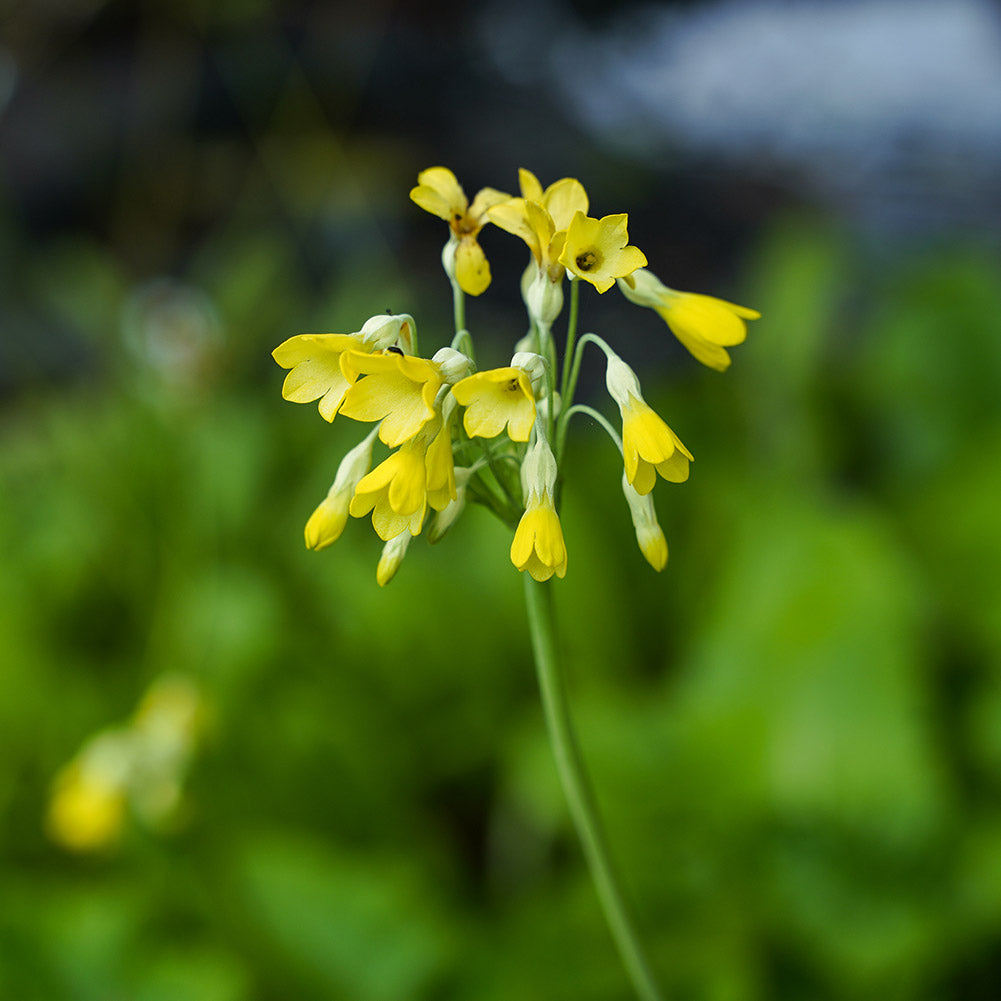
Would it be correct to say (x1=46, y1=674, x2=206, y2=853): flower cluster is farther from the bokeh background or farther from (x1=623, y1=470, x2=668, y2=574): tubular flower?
(x1=623, y1=470, x2=668, y2=574): tubular flower

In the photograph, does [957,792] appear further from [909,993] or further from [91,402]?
[91,402]

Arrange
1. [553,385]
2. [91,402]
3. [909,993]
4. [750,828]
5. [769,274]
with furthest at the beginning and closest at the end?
[91,402]
[769,274]
[750,828]
[909,993]
[553,385]

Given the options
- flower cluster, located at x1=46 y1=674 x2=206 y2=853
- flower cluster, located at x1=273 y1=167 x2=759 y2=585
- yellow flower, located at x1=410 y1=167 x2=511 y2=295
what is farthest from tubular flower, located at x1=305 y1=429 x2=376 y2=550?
flower cluster, located at x1=46 y1=674 x2=206 y2=853

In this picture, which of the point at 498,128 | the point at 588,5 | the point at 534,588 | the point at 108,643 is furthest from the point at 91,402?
Result: the point at 534,588

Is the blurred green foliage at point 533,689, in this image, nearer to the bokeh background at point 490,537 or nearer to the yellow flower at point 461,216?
the bokeh background at point 490,537

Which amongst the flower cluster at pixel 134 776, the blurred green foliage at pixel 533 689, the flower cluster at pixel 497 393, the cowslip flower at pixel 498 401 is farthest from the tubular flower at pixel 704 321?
the flower cluster at pixel 134 776

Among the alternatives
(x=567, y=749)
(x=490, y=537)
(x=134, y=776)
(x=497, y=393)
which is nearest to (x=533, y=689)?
(x=490, y=537)

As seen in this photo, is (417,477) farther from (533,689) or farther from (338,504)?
(533,689)
